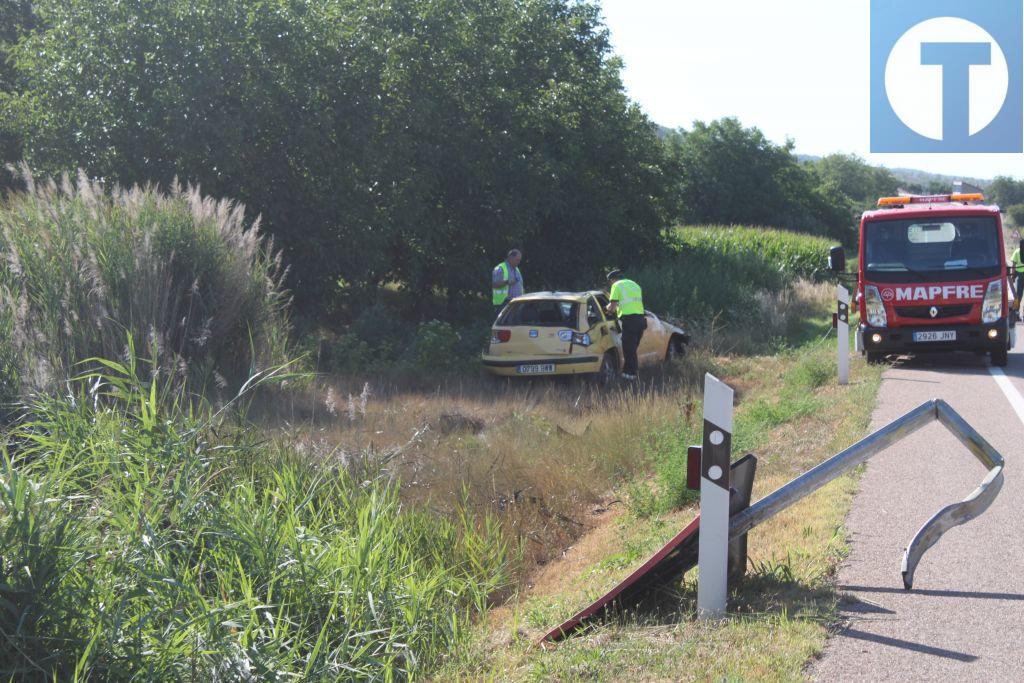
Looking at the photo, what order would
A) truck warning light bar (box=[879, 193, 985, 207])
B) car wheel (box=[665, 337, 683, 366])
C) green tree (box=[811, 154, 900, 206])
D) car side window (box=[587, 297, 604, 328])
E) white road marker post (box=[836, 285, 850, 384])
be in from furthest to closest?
green tree (box=[811, 154, 900, 206]) < car wheel (box=[665, 337, 683, 366]) < truck warning light bar (box=[879, 193, 985, 207]) < car side window (box=[587, 297, 604, 328]) < white road marker post (box=[836, 285, 850, 384])

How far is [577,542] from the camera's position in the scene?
869 cm

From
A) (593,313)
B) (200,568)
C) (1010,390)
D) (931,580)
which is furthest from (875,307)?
(200,568)

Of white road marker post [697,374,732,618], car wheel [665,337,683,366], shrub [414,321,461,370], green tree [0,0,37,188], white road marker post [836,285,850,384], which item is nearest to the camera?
white road marker post [697,374,732,618]

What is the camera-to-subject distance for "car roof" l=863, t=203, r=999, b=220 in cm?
1528

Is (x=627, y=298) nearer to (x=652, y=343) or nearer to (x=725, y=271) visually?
(x=652, y=343)

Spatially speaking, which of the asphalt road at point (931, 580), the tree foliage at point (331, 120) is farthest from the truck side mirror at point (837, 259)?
the tree foliage at point (331, 120)

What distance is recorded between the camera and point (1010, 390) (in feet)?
43.0

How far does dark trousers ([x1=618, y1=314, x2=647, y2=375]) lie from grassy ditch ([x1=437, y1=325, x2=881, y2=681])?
5.02 metres

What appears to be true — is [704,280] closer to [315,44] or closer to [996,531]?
[315,44]

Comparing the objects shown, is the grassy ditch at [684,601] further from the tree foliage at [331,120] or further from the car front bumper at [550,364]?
the tree foliage at [331,120]

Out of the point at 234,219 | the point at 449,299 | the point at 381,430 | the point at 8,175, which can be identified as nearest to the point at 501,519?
the point at 381,430

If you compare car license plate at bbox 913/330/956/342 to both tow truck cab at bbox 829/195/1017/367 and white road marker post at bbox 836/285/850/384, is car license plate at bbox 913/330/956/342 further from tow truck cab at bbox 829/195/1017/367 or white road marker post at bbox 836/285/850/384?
white road marker post at bbox 836/285/850/384

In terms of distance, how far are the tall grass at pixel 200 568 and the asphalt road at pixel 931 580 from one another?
2.18m

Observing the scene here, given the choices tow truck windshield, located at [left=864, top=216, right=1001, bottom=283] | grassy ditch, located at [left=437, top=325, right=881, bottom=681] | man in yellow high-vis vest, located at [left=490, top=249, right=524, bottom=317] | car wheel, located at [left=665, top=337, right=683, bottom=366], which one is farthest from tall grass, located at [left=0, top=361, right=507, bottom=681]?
car wheel, located at [left=665, top=337, right=683, bottom=366]
